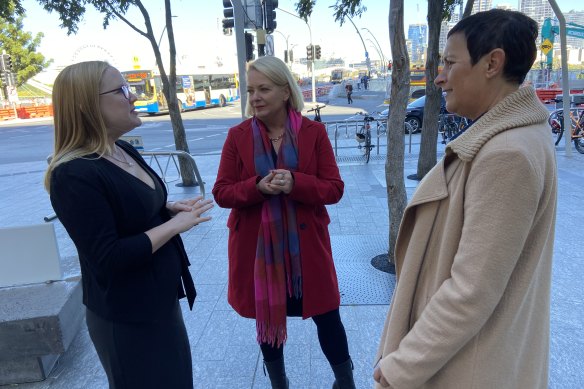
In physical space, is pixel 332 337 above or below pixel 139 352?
below

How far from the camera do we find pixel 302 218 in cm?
216

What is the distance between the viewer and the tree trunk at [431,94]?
6.42m

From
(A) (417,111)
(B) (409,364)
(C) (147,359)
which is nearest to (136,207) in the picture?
(C) (147,359)

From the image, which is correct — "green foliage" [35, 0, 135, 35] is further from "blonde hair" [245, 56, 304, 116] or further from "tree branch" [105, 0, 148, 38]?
"blonde hair" [245, 56, 304, 116]

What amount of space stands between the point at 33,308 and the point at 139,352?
56.0 inches

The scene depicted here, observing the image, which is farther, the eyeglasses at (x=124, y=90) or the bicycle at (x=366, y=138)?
the bicycle at (x=366, y=138)

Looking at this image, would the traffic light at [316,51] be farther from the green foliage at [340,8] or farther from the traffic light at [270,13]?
the green foliage at [340,8]

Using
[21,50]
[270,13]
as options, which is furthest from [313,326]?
[21,50]

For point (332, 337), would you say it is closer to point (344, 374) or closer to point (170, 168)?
point (344, 374)

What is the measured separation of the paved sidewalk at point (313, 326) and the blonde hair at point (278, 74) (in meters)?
1.65

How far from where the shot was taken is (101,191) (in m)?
1.49

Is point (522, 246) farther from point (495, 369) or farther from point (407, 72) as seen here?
point (407, 72)

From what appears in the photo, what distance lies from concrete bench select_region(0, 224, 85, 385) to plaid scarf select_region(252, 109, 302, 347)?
137 cm

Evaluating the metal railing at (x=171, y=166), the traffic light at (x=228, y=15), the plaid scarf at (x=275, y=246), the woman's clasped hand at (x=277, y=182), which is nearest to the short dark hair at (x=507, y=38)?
the woman's clasped hand at (x=277, y=182)
